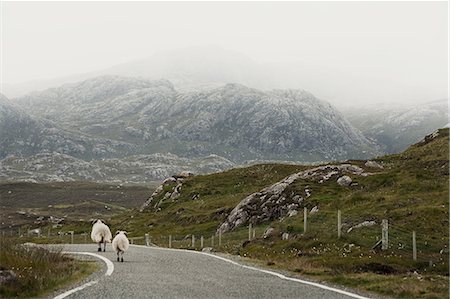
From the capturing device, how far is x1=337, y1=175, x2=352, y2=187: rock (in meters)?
67.5

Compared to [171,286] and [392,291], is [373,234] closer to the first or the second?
[392,291]

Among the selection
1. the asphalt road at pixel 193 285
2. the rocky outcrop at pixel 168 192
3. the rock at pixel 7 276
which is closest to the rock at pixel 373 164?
the rocky outcrop at pixel 168 192

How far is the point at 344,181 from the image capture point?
6838 cm

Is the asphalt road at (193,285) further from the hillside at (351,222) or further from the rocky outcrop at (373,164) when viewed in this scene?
the rocky outcrop at (373,164)

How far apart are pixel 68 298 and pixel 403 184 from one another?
163 feet

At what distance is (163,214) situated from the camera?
107938 millimetres

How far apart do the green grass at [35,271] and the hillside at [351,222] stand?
979 cm

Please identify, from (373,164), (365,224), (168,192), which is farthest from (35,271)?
(168,192)

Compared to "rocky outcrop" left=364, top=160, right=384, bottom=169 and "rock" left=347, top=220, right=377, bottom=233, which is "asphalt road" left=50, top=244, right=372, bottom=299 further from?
"rocky outcrop" left=364, top=160, right=384, bottom=169

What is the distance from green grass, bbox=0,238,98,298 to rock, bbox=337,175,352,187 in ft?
162

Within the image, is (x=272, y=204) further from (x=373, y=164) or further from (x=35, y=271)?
(x=35, y=271)

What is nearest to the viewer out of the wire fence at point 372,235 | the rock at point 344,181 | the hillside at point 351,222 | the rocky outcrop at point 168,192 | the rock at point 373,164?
the hillside at point 351,222

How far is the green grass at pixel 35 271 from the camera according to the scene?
1478cm

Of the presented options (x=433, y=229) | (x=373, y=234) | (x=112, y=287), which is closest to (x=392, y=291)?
(x=112, y=287)
